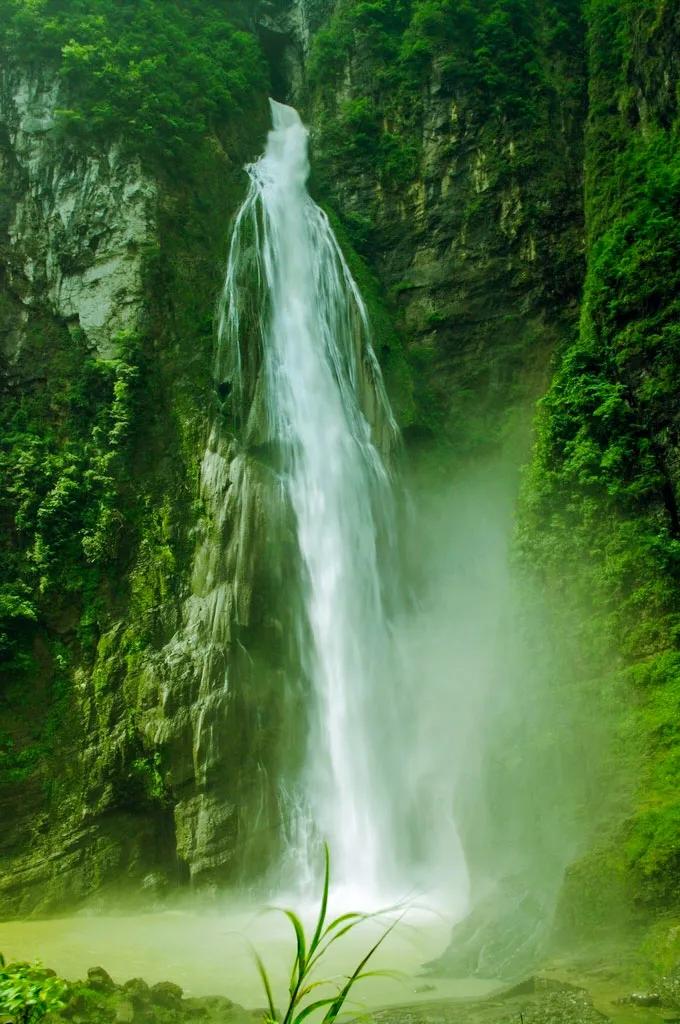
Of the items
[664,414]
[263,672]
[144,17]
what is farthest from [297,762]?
[144,17]

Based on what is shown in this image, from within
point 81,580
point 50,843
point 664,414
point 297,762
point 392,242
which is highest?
point 392,242

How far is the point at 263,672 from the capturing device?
13.1m

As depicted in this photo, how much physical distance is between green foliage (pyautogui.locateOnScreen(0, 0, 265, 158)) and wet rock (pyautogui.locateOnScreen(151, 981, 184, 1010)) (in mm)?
16194

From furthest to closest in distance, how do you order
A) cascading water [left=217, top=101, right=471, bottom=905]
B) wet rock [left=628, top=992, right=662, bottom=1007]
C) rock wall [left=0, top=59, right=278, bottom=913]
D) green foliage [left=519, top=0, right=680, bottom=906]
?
cascading water [left=217, top=101, right=471, bottom=905], rock wall [left=0, top=59, right=278, bottom=913], green foliage [left=519, top=0, right=680, bottom=906], wet rock [left=628, top=992, right=662, bottom=1007]

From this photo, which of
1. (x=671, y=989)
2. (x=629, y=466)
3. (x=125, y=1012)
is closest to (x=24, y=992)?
(x=125, y=1012)

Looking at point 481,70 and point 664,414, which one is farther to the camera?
point 481,70

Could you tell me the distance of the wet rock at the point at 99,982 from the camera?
6785 mm

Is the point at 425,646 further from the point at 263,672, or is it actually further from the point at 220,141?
the point at 220,141

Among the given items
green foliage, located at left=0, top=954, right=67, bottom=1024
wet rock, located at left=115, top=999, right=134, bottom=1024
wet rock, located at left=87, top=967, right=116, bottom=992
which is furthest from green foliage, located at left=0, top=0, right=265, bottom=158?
green foliage, located at left=0, top=954, right=67, bottom=1024

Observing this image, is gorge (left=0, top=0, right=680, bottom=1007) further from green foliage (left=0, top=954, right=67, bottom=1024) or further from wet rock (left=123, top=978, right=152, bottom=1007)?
green foliage (left=0, top=954, right=67, bottom=1024)

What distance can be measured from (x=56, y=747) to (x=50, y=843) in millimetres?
1442

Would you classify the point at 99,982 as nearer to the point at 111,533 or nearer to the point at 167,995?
the point at 167,995

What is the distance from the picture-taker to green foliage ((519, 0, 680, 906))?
10.8 metres

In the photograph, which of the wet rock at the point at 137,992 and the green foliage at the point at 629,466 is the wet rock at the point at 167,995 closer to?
the wet rock at the point at 137,992
